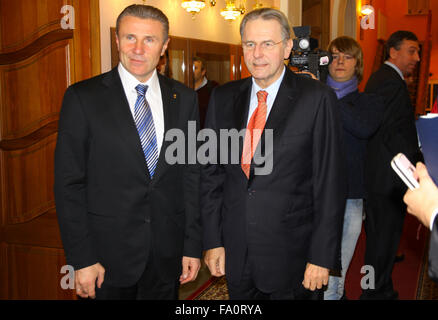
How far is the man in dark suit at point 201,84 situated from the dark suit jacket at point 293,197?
9.03 ft

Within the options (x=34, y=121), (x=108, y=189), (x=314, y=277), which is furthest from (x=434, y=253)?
(x=34, y=121)

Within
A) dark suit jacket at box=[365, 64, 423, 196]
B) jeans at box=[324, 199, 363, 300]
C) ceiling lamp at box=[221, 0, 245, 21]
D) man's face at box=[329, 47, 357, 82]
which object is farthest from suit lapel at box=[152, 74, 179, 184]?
ceiling lamp at box=[221, 0, 245, 21]

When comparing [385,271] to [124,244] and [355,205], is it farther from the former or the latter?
[124,244]

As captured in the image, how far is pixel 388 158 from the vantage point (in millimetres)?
3184

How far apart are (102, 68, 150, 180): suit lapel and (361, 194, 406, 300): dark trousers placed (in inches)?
82.3

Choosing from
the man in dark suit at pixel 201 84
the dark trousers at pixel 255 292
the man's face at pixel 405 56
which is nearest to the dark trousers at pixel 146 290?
the dark trousers at pixel 255 292

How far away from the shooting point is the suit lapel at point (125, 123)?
1.90 meters

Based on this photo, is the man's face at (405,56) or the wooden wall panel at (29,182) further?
the man's face at (405,56)

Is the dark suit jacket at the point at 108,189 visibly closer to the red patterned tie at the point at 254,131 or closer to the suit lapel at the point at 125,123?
the suit lapel at the point at 125,123

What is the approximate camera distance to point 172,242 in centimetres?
203

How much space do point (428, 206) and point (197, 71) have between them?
3682 mm

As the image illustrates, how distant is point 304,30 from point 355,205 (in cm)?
118

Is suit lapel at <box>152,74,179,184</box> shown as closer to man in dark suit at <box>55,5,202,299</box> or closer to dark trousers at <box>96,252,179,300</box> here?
man in dark suit at <box>55,5,202,299</box>

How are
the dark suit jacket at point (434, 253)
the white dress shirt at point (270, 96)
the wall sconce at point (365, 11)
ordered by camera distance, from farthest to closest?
1. the wall sconce at point (365, 11)
2. the white dress shirt at point (270, 96)
3. the dark suit jacket at point (434, 253)
